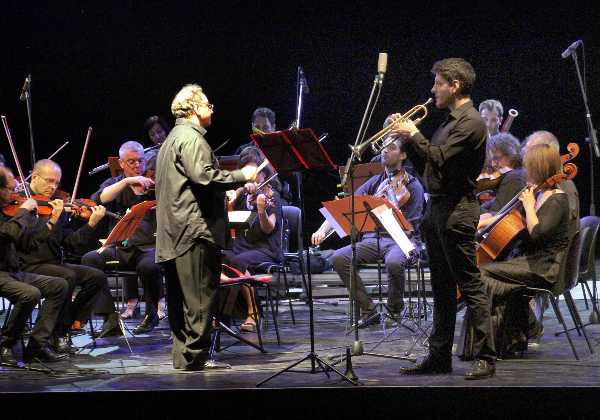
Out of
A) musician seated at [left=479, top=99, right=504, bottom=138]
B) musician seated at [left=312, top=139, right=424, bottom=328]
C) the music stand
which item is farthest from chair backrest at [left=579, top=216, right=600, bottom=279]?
the music stand

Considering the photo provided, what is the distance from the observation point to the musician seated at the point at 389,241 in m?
6.21

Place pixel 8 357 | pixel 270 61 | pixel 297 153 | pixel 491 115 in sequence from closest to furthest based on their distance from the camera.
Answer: pixel 297 153, pixel 8 357, pixel 491 115, pixel 270 61

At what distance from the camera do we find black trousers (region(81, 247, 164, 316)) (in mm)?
6191

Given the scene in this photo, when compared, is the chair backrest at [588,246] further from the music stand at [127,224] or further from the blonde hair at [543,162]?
the music stand at [127,224]

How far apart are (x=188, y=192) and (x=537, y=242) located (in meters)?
2.01

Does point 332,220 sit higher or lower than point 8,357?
higher

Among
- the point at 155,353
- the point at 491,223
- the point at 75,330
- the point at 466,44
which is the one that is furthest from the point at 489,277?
the point at 466,44

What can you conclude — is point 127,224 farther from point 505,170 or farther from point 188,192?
point 505,170

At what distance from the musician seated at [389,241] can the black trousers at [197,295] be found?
1855 millimetres

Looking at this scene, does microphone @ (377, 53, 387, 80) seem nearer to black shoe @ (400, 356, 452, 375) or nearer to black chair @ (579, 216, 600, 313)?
black shoe @ (400, 356, 452, 375)

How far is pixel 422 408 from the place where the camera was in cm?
384

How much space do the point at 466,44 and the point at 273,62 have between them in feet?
6.99

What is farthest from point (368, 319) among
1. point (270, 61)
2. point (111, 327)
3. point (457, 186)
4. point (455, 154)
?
point (270, 61)

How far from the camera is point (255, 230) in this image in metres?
6.44
